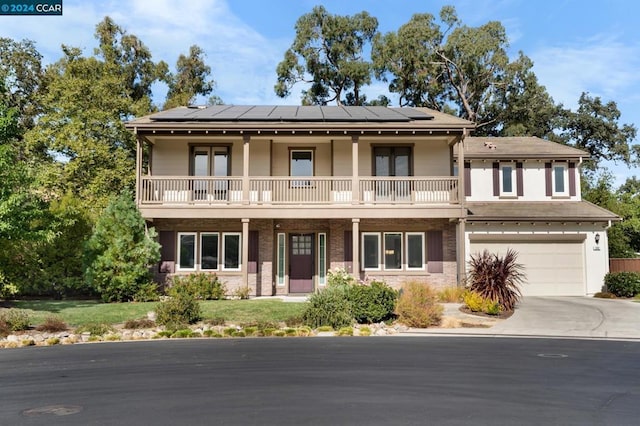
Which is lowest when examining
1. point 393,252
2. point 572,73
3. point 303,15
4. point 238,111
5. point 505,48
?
point 393,252

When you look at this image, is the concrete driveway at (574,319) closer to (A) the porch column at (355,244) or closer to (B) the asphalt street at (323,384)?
(B) the asphalt street at (323,384)

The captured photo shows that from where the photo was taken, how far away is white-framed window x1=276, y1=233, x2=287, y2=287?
19875 millimetres

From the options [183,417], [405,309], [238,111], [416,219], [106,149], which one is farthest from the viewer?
[106,149]

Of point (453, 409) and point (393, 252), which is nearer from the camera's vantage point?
point (453, 409)

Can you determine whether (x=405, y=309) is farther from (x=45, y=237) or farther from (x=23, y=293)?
(x=23, y=293)

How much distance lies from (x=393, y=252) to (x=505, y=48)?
71.0 feet

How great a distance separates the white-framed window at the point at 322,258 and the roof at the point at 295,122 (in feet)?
14.2

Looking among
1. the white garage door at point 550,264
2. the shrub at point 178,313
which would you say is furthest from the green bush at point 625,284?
the shrub at point 178,313

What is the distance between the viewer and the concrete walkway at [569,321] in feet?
41.5

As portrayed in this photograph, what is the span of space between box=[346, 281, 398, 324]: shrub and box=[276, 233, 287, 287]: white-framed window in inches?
229

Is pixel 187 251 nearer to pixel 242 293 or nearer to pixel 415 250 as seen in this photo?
pixel 242 293

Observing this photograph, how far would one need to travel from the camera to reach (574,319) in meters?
14.5

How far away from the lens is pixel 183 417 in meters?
5.68

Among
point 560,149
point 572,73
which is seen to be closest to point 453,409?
point 560,149
